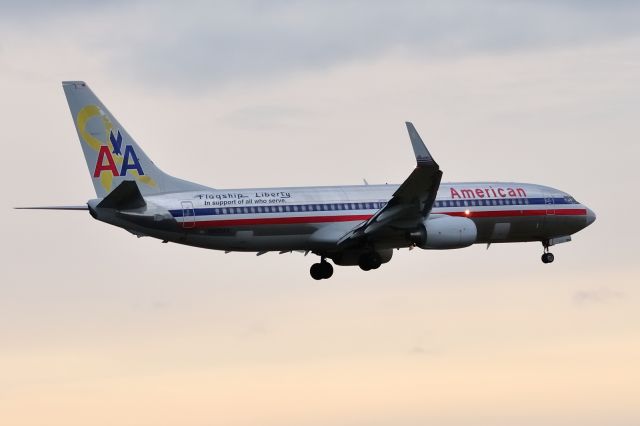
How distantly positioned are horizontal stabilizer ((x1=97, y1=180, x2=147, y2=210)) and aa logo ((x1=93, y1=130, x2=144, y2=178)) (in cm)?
287

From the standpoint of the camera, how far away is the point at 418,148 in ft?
211

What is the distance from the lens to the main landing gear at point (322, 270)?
74.8 m

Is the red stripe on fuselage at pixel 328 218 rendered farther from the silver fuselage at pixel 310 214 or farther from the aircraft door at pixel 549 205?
the aircraft door at pixel 549 205

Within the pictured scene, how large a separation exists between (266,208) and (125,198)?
24.5ft

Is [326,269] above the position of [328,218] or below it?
below

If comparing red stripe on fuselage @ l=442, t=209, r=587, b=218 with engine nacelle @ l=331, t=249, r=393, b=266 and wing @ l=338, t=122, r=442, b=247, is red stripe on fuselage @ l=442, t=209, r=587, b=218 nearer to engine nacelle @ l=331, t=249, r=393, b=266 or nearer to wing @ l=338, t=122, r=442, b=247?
engine nacelle @ l=331, t=249, r=393, b=266

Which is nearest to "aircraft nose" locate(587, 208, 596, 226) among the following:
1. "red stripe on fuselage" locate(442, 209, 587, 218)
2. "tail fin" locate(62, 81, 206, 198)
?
"red stripe on fuselage" locate(442, 209, 587, 218)

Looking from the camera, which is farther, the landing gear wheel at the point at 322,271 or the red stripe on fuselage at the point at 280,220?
the landing gear wheel at the point at 322,271

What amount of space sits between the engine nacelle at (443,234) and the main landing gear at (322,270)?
23.5ft

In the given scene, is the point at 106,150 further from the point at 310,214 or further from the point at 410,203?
the point at 410,203

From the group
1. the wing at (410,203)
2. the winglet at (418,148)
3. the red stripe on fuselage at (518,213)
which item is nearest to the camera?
the winglet at (418,148)

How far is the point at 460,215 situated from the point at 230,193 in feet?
39.3

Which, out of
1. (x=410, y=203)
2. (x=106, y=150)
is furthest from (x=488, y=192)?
(x=106, y=150)

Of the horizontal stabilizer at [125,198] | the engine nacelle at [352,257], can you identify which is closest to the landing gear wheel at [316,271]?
the engine nacelle at [352,257]
